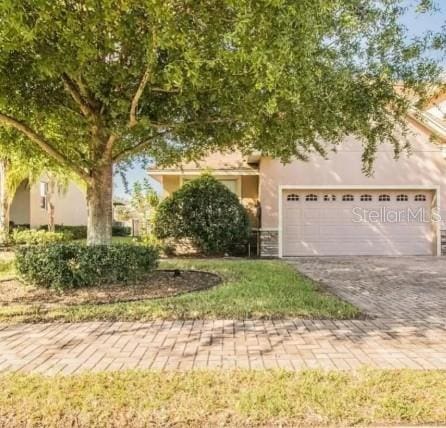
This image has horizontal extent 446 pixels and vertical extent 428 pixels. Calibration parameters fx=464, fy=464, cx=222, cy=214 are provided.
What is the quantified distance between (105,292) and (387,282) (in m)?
6.34

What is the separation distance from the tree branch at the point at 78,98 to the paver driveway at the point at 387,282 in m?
6.15

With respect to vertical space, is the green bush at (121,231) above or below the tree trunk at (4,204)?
below

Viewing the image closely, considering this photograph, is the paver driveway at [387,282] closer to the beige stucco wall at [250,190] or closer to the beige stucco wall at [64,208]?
the beige stucco wall at [250,190]

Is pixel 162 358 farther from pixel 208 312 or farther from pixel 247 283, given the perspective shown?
pixel 247 283

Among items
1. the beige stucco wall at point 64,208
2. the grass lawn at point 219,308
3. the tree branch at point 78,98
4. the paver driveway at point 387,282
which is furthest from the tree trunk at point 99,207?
the beige stucco wall at point 64,208

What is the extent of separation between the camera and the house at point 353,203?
55.8 feet

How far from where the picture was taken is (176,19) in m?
6.25

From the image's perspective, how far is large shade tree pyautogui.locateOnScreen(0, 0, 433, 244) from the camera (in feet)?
19.4

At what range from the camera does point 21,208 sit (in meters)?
25.3

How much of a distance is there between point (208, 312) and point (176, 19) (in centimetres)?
424

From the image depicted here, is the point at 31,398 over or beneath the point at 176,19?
beneath

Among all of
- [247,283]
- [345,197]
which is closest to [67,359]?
[247,283]

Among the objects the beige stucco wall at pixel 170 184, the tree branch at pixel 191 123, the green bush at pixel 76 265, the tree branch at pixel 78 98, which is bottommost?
the green bush at pixel 76 265

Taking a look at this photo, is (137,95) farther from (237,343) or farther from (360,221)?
(360,221)
